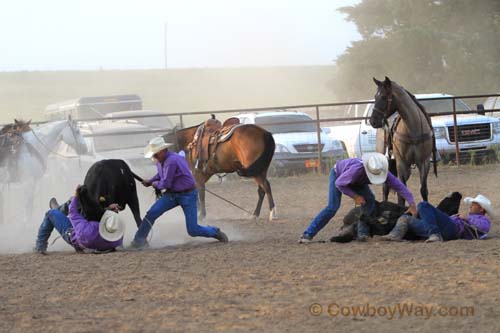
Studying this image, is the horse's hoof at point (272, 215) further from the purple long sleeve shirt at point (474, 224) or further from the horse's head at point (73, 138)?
the purple long sleeve shirt at point (474, 224)

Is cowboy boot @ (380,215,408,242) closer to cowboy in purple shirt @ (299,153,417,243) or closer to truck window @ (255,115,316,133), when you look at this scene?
cowboy in purple shirt @ (299,153,417,243)

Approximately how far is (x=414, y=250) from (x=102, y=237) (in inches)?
122

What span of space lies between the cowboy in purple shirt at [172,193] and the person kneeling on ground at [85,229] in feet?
1.33

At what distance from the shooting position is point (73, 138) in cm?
1358

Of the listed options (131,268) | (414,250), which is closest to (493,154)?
(414,250)

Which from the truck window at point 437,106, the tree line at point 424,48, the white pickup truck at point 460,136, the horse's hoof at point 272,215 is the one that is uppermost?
the tree line at point 424,48

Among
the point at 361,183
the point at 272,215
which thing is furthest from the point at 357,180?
the point at 272,215

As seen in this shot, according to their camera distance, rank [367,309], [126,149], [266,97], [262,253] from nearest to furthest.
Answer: [367,309] < [262,253] < [126,149] < [266,97]

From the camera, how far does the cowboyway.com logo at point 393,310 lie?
573 cm

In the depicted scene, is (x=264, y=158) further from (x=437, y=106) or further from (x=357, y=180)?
(x=437, y=106)

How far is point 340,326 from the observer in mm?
5566

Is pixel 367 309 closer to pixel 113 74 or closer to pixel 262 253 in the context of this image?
pixel 262 253

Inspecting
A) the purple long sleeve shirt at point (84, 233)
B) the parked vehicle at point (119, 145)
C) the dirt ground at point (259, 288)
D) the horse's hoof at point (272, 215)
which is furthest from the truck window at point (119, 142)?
the purple long sleeve shirt at point (84, 233)

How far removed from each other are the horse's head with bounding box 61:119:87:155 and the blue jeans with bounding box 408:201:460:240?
636cm
